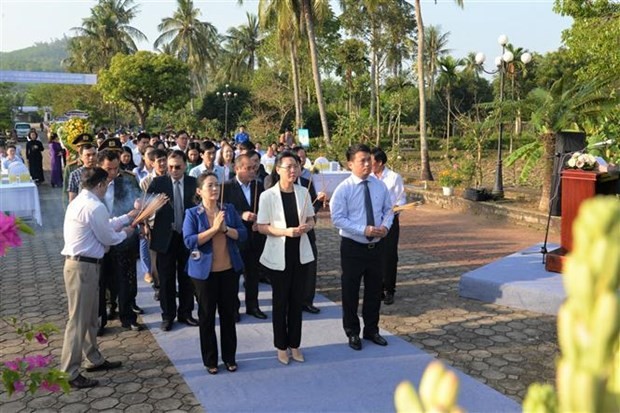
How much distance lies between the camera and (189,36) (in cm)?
4669

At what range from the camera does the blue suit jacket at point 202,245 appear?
4.14m

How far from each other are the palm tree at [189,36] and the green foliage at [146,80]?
396 inches

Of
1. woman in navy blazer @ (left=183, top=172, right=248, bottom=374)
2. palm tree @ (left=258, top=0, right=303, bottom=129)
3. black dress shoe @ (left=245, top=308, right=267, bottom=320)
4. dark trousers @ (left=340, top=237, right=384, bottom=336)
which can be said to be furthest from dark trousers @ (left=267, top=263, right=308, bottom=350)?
palm tree @ (left=258, top=0, right=303, bottom=129)

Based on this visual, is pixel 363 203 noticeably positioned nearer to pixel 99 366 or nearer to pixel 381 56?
pixel 99 366

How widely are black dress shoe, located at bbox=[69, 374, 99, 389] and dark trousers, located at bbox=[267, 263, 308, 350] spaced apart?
1.44m

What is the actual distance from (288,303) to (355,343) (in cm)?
77

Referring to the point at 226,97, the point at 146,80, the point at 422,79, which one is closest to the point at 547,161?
the point at 422,79

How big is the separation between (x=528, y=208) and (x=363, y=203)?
7718 millimetres

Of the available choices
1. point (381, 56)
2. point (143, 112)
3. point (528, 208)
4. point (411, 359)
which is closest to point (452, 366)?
point (411, 359)

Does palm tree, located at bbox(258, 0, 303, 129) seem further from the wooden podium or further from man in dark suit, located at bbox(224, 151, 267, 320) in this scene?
man in dark suit, located at bbox(224, 151, 267, 320)

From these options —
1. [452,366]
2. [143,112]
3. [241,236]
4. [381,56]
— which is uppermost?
[381,56]

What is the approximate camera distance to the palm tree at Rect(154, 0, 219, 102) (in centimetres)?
4650

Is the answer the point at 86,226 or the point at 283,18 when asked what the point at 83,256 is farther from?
the point at 283,18

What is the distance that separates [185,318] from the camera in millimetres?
5418
